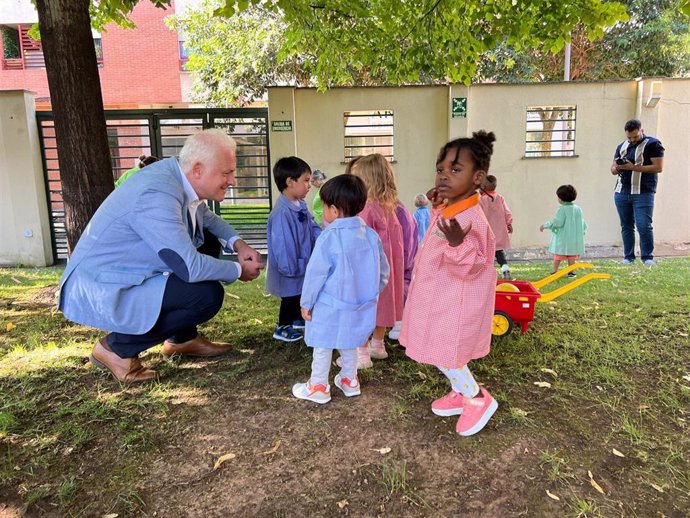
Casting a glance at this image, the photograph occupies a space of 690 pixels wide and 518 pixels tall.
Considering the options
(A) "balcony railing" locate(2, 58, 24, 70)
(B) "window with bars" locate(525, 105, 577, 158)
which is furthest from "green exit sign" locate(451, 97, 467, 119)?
(A) "balcony railing" locate(2, 58, 24, 70)

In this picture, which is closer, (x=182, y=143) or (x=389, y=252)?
(x=389, y=252)

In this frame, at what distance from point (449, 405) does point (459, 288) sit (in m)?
0.73

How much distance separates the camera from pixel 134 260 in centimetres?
320

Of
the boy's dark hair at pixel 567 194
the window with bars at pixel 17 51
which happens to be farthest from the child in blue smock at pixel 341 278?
the window with bars at pixel 17 51

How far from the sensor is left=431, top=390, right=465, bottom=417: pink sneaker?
290 centimetres

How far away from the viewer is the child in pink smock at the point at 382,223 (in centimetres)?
367

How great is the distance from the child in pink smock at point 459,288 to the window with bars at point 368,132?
7.54 m

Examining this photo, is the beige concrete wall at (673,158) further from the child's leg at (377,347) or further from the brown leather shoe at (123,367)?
the brown leather shoe at (123,367)

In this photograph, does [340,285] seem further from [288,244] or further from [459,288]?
[288,244]

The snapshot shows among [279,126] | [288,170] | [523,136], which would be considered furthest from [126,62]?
[288,170]

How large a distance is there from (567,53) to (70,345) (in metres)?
16.5

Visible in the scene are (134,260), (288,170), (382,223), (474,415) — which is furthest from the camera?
(288,170)

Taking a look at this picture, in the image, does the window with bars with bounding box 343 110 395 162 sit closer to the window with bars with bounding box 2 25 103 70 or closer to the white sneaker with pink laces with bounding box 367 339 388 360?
the white sneaker with pink laces with bounding box 367 339 388 360

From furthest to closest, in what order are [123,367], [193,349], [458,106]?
[458,106], [193,349], [123,367]
